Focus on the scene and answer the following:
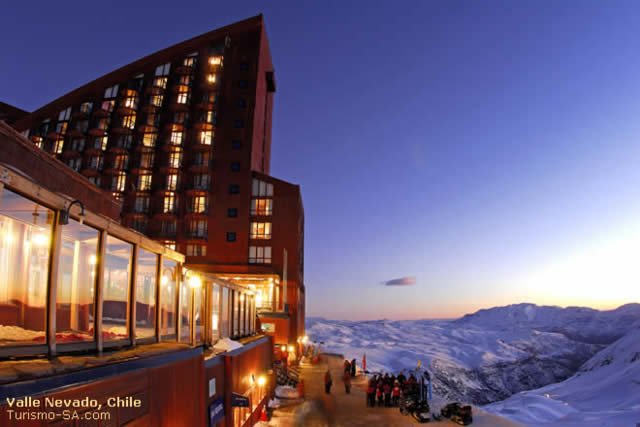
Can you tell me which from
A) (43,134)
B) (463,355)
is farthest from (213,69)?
(463,355)

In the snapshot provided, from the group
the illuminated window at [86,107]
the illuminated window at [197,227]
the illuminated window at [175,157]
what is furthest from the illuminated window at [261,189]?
the illuminated window at [86,107]

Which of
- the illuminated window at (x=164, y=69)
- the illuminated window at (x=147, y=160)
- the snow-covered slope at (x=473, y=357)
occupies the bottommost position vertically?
the snow-covered slope at (x=473, y=357)

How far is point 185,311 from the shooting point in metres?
11.6

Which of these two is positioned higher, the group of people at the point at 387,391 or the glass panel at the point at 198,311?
the glass panel at the point at 198,311

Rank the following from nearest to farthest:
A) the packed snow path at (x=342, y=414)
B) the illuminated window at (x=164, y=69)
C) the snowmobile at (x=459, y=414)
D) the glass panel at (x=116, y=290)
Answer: the glass panel at (x=116, y=290), the packed snow path at (x=342, y=414), the snowmobile at (x=459, y=414), the illuminated window at (x=164, y=69)

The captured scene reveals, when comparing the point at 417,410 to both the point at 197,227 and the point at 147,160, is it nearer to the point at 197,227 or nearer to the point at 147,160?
the point at 197,227

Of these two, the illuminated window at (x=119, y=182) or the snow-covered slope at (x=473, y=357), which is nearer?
the illuminated window at (x=119, y=182)

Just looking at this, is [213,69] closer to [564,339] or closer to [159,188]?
[159,188]

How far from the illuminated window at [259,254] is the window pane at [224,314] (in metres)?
33.2

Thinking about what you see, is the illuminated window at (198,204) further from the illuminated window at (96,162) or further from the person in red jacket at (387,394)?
the person in red jacket at (387,394)

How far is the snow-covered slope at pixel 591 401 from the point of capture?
29706 millimetres

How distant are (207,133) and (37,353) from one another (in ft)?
176

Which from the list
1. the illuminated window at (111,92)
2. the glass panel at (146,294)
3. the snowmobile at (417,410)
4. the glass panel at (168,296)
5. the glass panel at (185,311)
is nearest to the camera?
the glass panel at (146,294)

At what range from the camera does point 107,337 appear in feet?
25.1
